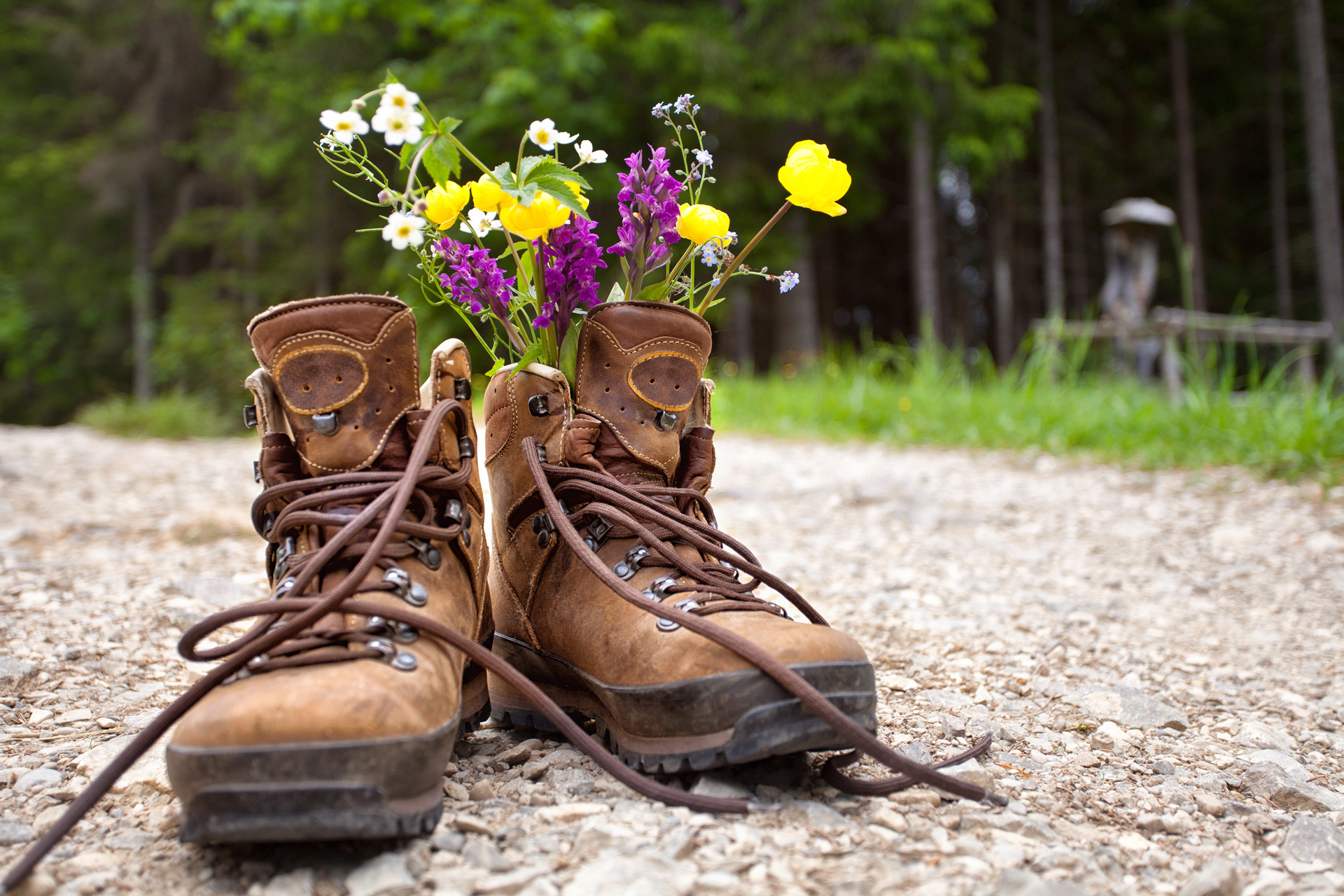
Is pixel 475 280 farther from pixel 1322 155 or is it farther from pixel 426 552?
pixel 1322 155

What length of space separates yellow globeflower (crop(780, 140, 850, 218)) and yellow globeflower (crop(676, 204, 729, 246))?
0.11 m

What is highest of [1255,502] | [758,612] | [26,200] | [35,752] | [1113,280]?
[26,200]

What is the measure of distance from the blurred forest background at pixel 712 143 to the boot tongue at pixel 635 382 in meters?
5.43

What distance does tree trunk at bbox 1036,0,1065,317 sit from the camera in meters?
14.7

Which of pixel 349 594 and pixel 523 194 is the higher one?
pixel 523 194

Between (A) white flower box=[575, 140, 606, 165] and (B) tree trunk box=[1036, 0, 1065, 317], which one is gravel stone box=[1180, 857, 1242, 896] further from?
(B) tree trunk box=[1036, 0, 1065, 317]

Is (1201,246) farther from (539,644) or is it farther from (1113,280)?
(539,644)

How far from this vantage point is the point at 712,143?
17.0 feet

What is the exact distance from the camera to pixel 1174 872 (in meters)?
0.98

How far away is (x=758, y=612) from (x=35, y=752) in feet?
3.59

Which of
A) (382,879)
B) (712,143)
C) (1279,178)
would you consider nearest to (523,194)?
(382,879)

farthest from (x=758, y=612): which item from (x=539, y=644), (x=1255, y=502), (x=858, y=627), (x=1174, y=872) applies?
(x=1255, y=502)

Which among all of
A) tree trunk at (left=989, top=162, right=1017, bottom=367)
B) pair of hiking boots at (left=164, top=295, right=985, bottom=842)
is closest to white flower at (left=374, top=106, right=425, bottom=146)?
pair of hiking boots at (left=164, top=295, right=985, bottom=842)

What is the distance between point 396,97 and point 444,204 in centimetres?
18
